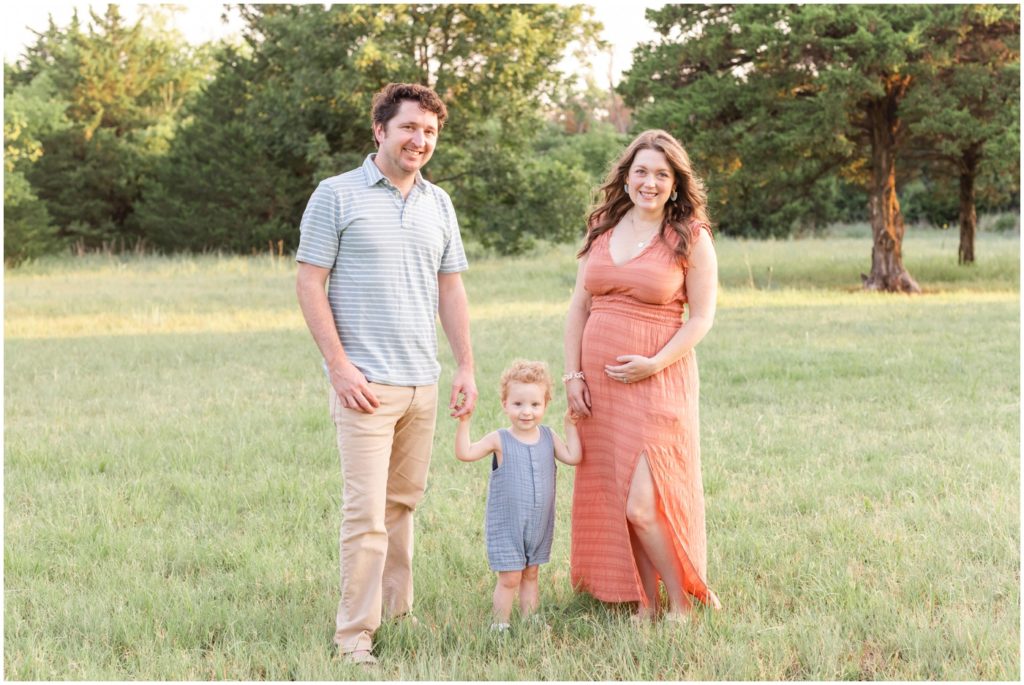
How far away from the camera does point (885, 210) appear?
20.3 metres

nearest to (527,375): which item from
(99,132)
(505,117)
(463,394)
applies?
(463,394)

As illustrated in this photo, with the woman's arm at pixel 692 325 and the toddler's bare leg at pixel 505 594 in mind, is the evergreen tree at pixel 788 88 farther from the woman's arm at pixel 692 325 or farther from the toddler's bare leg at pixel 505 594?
the toddler's bare leg at pixel 505 594

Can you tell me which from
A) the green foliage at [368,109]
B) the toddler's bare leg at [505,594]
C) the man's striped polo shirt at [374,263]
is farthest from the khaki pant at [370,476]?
the green foliage at [368,109]

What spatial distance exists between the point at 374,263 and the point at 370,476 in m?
0.82

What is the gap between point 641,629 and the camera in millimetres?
4273

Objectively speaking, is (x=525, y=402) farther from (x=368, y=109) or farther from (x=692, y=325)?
(x=368, y=109)

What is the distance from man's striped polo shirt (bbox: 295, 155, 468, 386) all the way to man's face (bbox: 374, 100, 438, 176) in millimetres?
64

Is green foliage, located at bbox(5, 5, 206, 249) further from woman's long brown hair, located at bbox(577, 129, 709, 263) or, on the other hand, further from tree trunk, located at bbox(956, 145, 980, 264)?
woman's long brown hair, located at bbox(577, 129, 709, 263)

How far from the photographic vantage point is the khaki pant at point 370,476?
160 inches

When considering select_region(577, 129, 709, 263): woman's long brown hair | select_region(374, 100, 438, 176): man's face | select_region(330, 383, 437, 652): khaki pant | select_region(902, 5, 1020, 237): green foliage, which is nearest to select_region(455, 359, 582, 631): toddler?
select_region(330, 383, 437, 652): khaki pant

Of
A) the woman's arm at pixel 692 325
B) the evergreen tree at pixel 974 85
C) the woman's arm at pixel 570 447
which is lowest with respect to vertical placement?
the woman's arm at pixel 570 447

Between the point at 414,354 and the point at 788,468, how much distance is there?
139 inches

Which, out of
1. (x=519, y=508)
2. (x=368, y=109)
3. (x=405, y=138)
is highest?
(x=368, y=109)

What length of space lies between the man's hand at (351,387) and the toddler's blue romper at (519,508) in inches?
26.3
